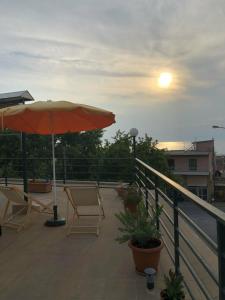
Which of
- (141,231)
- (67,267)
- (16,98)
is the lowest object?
(67,267)

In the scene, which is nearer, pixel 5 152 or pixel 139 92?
pixel 5 152

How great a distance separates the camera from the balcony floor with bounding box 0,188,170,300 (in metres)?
3.34

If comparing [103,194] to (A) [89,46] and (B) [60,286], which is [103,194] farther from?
(A) [89,46]

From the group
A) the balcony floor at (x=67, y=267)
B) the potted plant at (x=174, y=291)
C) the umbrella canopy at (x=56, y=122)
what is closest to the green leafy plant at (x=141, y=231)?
the balcony floor at (x=67, y=267)

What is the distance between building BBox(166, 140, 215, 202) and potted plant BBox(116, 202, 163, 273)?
35419mm

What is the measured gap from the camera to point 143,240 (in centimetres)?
372

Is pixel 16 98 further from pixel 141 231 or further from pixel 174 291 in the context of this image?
pixel 174 291

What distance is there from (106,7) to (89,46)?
387cm

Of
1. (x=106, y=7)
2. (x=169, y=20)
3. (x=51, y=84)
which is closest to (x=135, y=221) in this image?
(x=106, y=7)

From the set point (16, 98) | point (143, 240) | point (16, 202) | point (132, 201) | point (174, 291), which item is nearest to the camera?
point (174, 291)

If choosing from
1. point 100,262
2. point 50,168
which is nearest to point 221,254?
point 100,262

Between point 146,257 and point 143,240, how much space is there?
7.0 inches

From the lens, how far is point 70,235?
5.18 m

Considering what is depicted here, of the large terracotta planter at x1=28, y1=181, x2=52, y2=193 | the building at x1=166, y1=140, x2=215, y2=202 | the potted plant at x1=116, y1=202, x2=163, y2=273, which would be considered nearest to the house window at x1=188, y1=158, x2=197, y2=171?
the building at x1=166, y1=140, x2=215, y2=202
